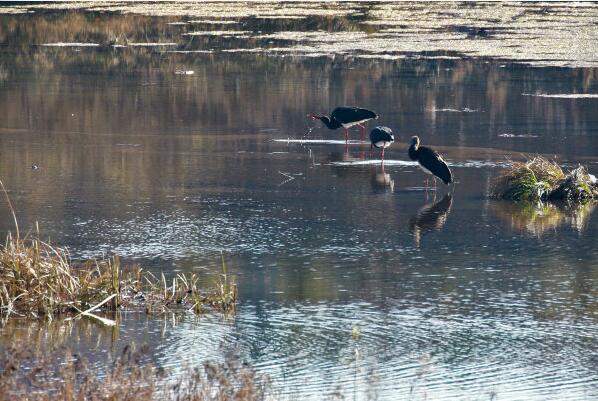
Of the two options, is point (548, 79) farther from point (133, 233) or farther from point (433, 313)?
point (433, 313)

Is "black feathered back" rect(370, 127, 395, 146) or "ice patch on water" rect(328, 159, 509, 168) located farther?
"black feathered back" rect(370, 127, 395, 146)

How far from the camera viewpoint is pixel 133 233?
1311 cm

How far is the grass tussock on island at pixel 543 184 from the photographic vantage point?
599 inches

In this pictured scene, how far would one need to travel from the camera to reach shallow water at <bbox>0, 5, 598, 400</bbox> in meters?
9.09

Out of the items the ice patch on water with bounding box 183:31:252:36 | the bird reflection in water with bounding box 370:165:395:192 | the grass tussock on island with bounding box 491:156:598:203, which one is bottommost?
the bird reflection in water with bounding box 370:165:395:192

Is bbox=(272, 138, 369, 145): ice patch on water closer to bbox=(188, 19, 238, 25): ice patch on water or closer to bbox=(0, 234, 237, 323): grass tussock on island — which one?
bbox=(0, 234, 237, 323): grass tussock on island

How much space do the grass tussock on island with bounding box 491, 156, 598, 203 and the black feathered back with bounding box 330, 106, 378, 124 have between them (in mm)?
4713

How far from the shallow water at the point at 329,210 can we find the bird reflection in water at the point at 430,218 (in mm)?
48

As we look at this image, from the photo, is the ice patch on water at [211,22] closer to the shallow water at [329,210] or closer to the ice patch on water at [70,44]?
the ice patch on water at [70,44]

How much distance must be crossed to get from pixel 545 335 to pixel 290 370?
2.05 m

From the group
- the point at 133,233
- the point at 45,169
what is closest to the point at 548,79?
the point at 45,169

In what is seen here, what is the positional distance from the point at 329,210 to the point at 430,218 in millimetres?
1129

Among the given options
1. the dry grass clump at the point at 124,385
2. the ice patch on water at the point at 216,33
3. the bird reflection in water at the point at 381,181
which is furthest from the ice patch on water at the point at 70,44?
the dry grass clump at the point at 124,385

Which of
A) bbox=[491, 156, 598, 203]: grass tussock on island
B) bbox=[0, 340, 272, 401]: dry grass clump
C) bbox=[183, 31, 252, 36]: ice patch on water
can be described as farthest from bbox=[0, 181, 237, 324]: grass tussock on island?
bbox=[183, 31, 252, 36]: ice patch on water
